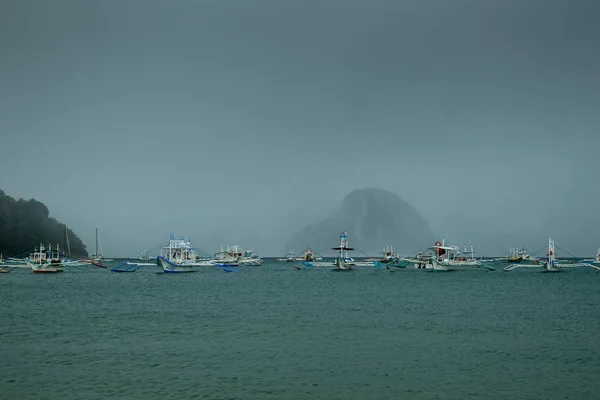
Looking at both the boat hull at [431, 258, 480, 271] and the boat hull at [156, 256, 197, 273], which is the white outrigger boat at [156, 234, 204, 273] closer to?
the boat hull at [156, 256, 197, 273]

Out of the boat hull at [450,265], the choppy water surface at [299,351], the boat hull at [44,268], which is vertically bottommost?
the choppy water surface at [299,351]

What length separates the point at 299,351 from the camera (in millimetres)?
32469

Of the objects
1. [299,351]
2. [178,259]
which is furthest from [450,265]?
[299,351]

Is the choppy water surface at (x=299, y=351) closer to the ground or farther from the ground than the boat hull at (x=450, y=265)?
closer to the ground

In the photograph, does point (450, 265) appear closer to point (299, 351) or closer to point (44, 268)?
point (44, 268)

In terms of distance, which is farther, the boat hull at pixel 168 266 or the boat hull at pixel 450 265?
the boat hull at pixel 450 265

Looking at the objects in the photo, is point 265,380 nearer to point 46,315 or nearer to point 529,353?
point 529,353

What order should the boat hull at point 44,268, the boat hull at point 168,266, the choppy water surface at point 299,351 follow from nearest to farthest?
the choppy water surface at point 299,351 < the boat hull at point 44,268 < the boat hull at point 168,266

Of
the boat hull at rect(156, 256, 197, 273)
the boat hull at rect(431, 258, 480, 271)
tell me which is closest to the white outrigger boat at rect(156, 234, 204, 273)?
the boat hull at rect(156, 256, 197, 273)

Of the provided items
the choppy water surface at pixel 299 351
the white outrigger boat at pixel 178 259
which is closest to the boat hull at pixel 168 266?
the white outrigger boat at pixel 178 259

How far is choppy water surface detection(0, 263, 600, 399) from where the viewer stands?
24.1 metres

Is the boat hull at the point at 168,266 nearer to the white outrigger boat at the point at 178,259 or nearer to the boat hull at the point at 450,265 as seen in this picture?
the white outrigger boat at the point at 178,259

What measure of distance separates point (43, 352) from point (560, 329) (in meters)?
37.6

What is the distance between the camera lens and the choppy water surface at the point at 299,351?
950 inches
